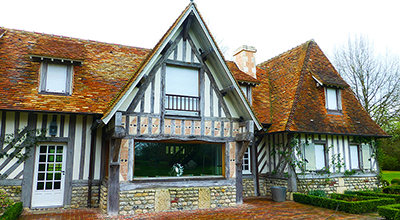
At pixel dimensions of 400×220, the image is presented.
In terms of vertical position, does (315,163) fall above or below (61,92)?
below

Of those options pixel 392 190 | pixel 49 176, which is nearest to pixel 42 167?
pixel 49 176

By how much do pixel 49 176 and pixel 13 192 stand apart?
3.25 ft

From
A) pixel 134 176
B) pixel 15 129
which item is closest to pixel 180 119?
pixel 134 176

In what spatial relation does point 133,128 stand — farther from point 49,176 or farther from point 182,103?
point 49,176

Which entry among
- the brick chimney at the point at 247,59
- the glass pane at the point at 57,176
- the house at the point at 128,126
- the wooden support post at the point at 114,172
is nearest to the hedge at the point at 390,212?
the house at the point at 128,126

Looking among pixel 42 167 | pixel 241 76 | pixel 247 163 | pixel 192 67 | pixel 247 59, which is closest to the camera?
pixel 42 167

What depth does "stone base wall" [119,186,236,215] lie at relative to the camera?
830 centimetres

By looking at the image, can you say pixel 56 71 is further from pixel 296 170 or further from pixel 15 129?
pixel 296 170

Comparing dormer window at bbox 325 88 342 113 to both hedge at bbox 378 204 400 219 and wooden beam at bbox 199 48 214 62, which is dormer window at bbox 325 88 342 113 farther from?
wooden beam at bbox 199 48 214 62

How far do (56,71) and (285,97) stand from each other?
355 inches

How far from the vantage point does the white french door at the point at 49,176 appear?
8.80 m

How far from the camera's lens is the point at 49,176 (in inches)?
355

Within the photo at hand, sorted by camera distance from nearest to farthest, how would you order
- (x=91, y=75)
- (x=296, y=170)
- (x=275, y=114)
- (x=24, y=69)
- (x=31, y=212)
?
(x=31, y=212) < (x=24, y=69) < (x=91, y=75) < (x=296, y=170) < (x=275, y=114)

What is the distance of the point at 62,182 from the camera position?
9062 mm
